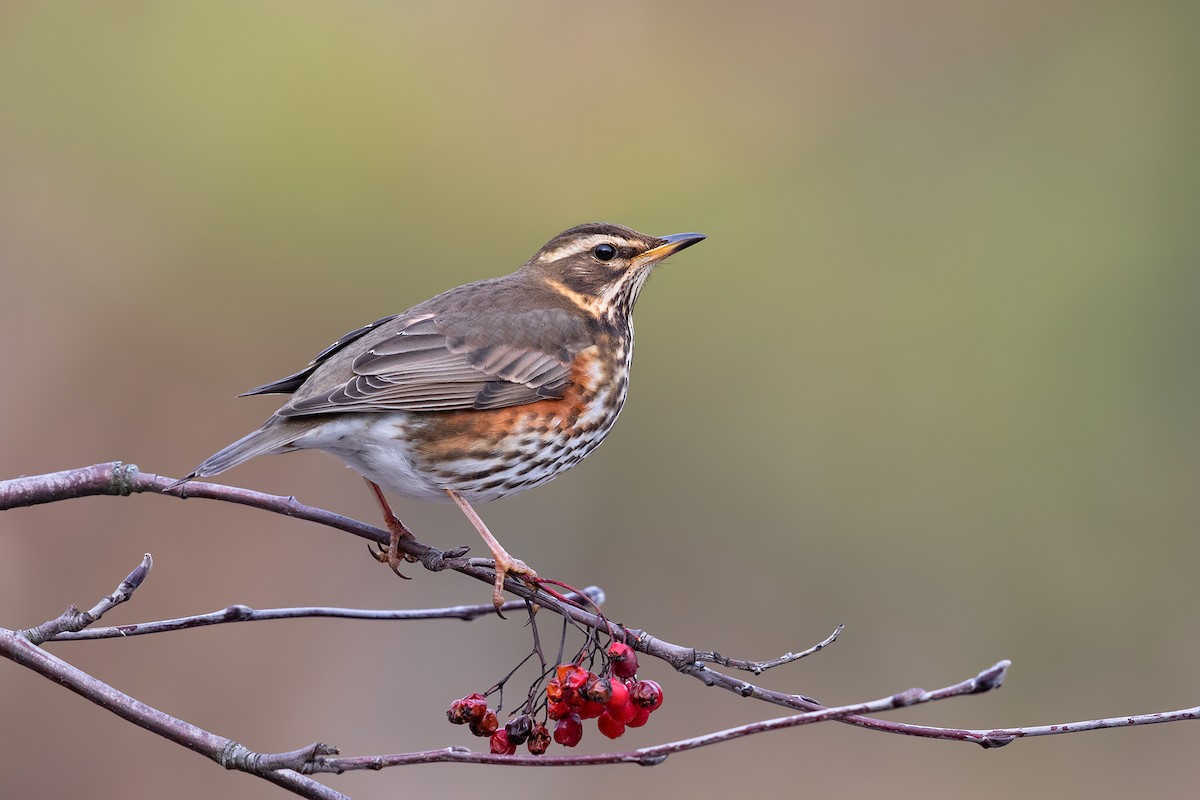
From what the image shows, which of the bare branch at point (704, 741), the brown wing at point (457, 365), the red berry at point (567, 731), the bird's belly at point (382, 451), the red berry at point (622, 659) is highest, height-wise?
the brown wing at point (457, 365)

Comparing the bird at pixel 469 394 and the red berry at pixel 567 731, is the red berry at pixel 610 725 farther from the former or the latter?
the bird at pixel 469 394

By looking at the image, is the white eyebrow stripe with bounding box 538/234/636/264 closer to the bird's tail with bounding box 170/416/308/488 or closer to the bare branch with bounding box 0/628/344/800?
the bird's tail with bounding box 170/416/308/488

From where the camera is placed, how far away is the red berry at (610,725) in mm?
2748

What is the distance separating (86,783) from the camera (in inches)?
214

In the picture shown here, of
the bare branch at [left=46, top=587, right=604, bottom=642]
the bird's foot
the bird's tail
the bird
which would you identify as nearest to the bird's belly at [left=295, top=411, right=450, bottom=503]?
the bird

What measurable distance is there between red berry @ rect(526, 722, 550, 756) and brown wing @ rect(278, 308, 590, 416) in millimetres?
1194

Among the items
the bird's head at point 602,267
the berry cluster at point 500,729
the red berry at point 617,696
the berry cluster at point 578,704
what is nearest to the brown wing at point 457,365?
the bird's head at point 602,267

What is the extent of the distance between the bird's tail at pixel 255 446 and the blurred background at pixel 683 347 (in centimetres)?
283

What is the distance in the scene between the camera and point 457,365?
3.83 metres

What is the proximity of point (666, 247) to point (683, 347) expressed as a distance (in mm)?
3164

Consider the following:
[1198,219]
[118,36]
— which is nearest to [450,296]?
[118,36]

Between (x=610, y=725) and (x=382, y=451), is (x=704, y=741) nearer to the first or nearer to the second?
(x=610, y=725)

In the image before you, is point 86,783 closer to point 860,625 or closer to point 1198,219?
point 860,625

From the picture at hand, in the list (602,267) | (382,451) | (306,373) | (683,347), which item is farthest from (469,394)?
(683,347)
